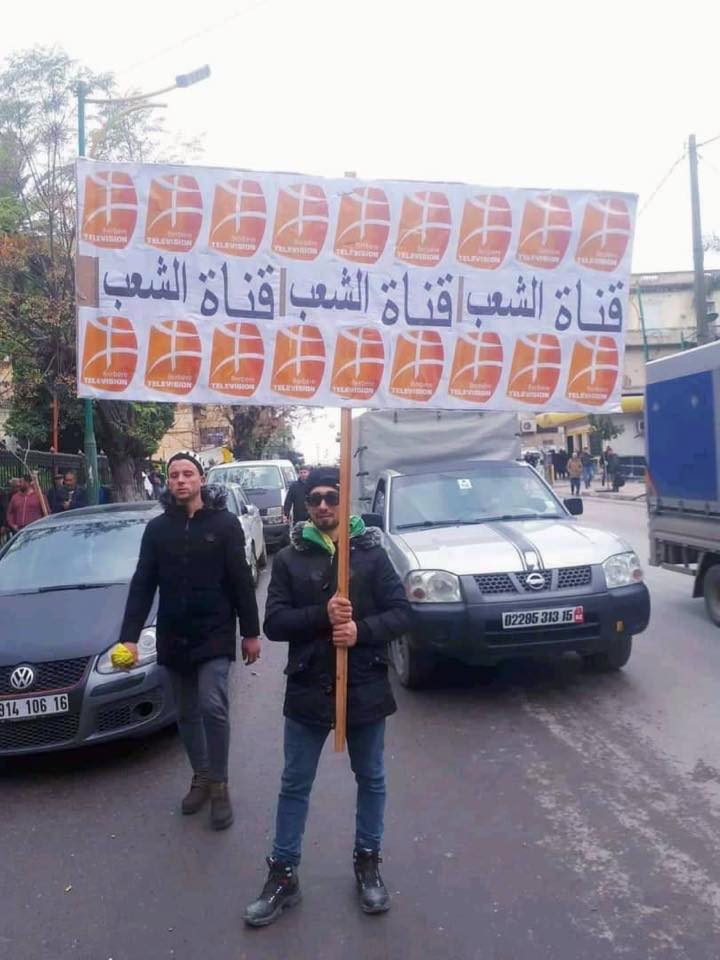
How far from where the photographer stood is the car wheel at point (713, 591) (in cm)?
870

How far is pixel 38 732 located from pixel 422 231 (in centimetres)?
351

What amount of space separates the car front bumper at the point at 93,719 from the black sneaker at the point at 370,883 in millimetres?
2020

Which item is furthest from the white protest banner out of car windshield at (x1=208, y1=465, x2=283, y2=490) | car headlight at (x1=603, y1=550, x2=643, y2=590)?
car windshield at (x1=208, y1=465, x2=283, y2=490)

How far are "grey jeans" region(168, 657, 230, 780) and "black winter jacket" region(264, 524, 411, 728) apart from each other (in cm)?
88

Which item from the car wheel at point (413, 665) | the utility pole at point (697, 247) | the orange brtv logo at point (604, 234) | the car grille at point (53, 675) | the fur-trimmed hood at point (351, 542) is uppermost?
the utility pole at point (697, 247)

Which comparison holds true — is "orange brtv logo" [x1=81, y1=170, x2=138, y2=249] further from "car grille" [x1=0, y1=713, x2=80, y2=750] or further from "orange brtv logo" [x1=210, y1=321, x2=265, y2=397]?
"car grille" [x1=0, y1=713, x2=80, y2=750]

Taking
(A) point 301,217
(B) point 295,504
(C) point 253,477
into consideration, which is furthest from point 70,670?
(C) point 253,477

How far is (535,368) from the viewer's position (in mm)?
4637

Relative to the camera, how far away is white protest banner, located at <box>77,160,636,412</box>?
4277 millimetres

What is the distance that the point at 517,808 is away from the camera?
175 inches

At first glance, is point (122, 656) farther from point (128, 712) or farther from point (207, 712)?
point (128, 712)

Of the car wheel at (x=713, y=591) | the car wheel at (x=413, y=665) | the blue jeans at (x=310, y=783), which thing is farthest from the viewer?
the car wheel at (x=713, y=591)

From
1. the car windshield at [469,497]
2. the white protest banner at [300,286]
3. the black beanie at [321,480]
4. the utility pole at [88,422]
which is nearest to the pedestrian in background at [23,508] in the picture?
the utility pole at [88,422]

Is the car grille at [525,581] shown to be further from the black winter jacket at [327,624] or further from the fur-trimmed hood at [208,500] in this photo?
the black winter jacket at [327,624]
